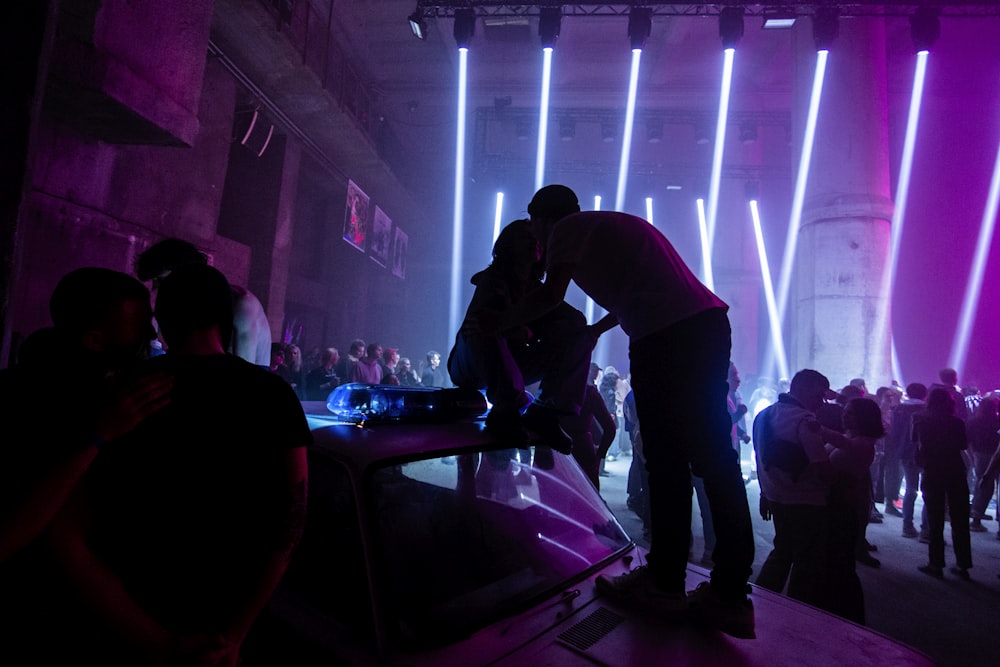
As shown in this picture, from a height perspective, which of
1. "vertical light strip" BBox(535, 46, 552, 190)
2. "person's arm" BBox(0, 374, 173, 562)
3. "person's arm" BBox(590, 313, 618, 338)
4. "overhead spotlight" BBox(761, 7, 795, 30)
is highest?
"vertical light strip" BBox(535, 46, 552, 190)

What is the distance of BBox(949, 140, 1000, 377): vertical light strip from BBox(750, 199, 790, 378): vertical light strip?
14.4ft

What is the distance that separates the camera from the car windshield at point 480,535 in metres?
1.61

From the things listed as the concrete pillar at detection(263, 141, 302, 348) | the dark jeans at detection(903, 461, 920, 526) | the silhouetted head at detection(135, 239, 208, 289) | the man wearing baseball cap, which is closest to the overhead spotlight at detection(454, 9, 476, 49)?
the concrete pillar at detection(263, 141, 302, 348)

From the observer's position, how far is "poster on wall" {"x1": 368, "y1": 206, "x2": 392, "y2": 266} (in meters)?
15.9

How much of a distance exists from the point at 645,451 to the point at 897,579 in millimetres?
4934

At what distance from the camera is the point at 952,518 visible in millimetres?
5289

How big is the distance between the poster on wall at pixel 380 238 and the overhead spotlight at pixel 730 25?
10.9 metres

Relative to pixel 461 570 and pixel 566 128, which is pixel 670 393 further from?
pixel 566 128

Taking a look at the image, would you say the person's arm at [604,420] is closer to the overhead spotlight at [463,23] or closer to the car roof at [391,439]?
the car roof at [391,439]

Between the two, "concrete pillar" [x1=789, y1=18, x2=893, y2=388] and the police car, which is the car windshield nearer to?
the police car

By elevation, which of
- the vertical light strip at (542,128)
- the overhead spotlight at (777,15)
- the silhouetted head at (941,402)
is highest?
the vertical light strip at (542,128)

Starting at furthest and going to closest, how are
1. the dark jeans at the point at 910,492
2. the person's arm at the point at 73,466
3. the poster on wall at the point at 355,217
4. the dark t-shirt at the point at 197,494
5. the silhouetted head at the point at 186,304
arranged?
1. the poster on wall at the point at 355,217
2. the dark jeans at the point at 910,492
3. the silhouetted head at the point at 186,304
4. the dark t-shirt at the point at 197,494
5. the person's arm at the point at 73,466

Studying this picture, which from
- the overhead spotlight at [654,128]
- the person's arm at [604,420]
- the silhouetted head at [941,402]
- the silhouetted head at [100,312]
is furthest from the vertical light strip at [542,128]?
the silhouetted head at [100,312]

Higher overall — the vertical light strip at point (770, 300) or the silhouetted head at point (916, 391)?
the vertical light strip at point (770, 300)
